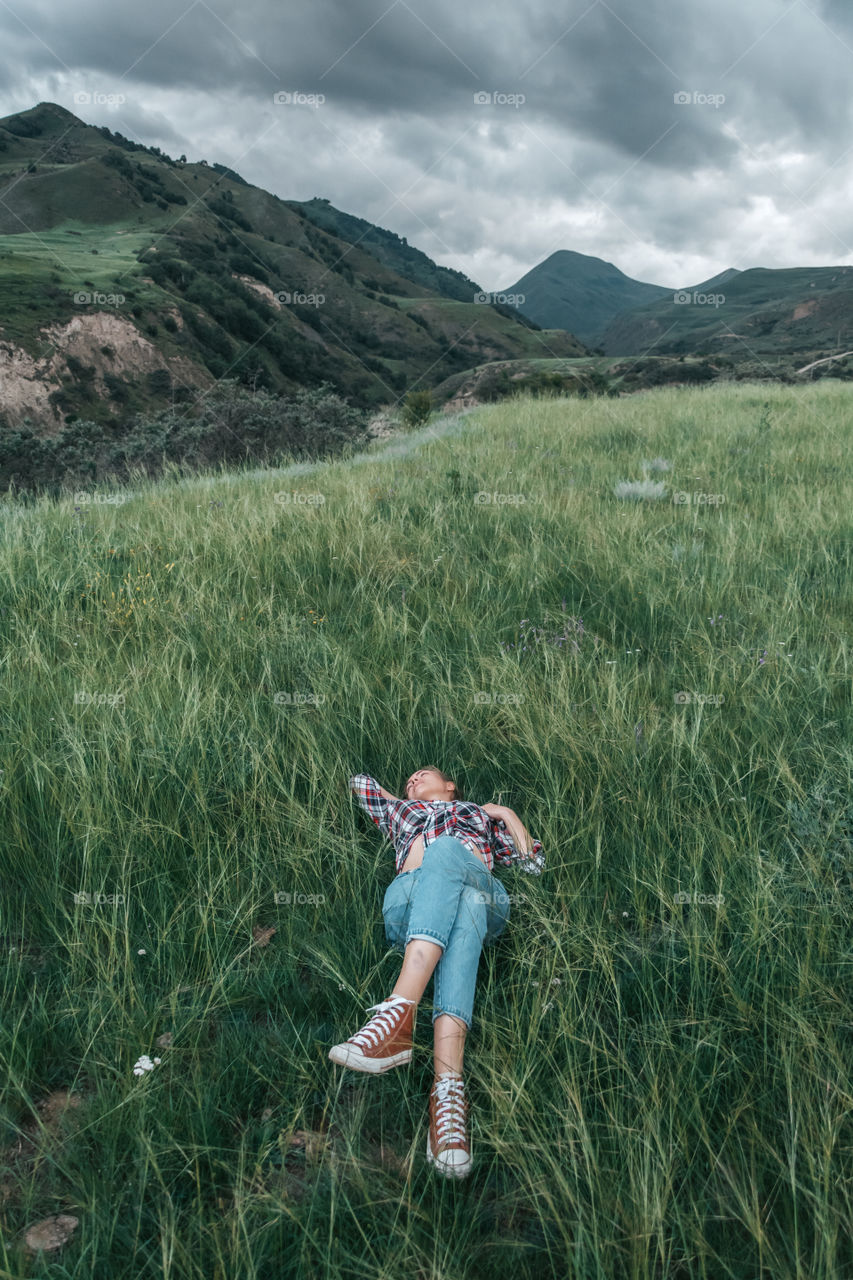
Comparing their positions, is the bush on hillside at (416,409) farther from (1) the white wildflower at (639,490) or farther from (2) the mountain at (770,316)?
(1) the white wildflower at (639,490)

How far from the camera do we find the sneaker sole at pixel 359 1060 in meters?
1.45

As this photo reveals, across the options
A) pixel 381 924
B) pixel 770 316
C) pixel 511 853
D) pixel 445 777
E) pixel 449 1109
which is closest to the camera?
pixel 449 1109

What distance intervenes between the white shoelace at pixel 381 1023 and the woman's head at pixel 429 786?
0.72m

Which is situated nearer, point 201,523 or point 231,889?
point 231,889

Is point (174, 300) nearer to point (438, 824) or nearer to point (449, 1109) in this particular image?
point (438, 824)

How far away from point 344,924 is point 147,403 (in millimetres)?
63217

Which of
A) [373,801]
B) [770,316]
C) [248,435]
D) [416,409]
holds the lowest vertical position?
[373,801]

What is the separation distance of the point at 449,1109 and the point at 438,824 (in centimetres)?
81

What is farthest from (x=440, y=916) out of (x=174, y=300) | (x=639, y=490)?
(x=174, y=300)

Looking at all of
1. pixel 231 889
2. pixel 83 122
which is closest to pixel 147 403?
pixel 231 889

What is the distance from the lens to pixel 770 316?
93438 millimetres

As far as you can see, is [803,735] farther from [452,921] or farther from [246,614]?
[246,614]

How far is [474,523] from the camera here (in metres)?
4.75

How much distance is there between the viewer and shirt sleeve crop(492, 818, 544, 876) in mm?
1949
